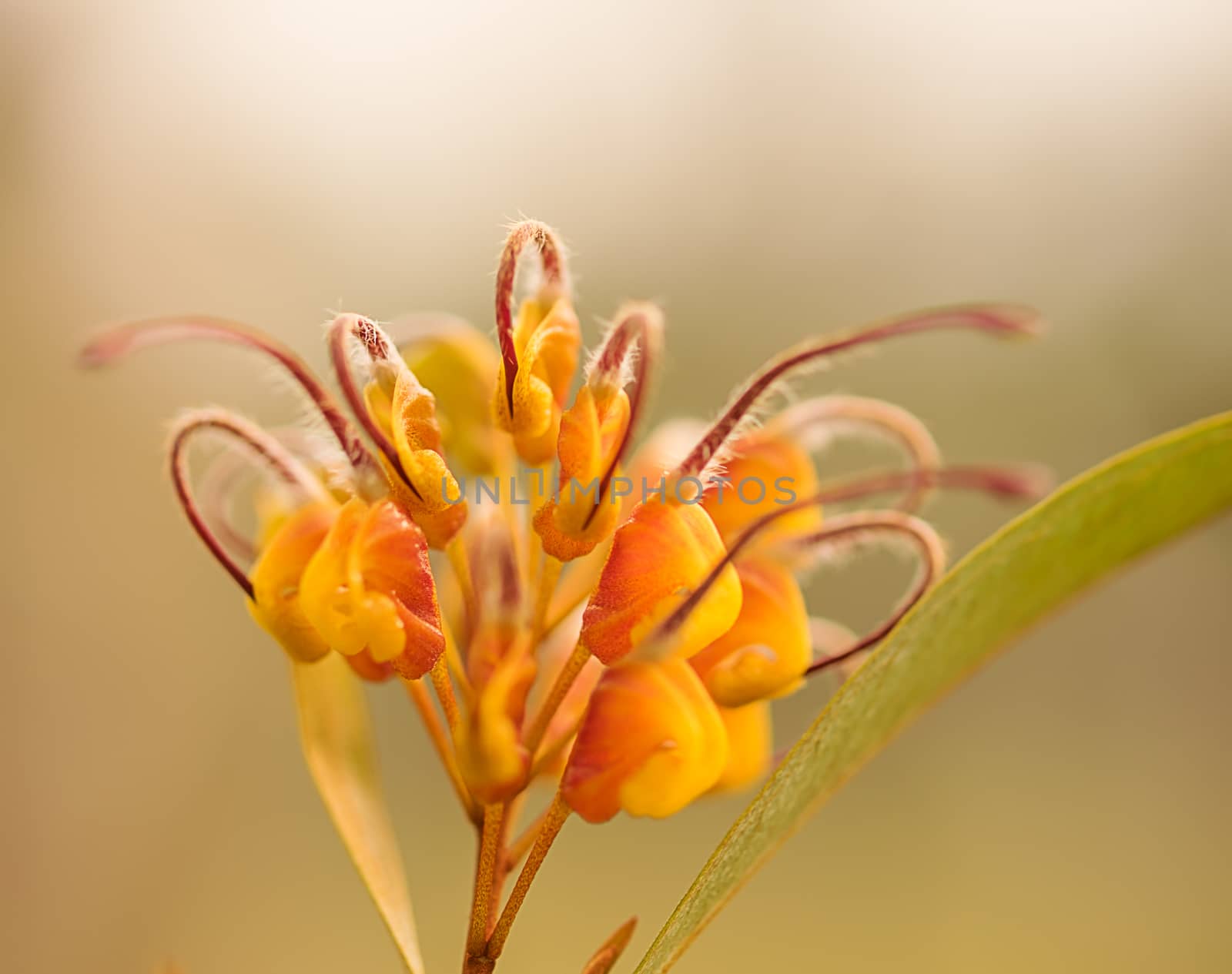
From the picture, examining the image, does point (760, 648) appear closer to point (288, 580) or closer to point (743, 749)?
point (743, 749)

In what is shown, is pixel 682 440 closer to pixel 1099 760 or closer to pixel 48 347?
pixel 48 347

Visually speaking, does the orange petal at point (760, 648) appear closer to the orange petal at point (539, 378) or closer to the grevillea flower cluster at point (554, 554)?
the grevillea flower cluster at point (554, 554)

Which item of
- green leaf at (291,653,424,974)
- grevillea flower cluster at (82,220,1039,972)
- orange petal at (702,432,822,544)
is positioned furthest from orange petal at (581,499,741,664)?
green leaf at (291,653,424,974)

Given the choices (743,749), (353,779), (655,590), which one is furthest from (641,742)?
(353,779)

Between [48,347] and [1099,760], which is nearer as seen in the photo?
[48,347]

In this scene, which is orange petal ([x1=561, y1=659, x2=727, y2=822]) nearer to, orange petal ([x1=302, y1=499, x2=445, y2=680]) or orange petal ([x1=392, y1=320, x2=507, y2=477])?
orange petal ([x1=302, y1=499, x2=445, y2=680])

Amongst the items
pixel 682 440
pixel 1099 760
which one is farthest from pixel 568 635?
pixel 1099 760
